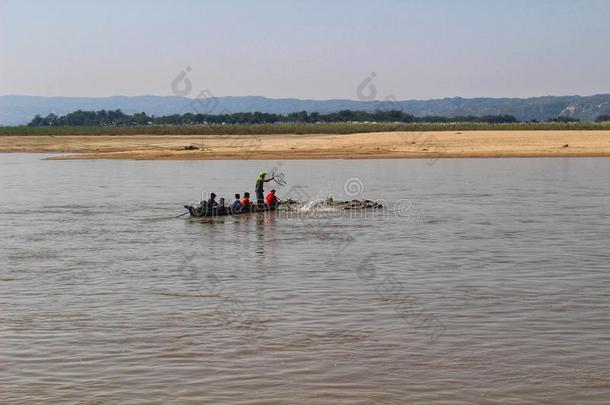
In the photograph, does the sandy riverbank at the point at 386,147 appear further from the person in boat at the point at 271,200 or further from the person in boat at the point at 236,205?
→ the person in boat at the point at 236,205

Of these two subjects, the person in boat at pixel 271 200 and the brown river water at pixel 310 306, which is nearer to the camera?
the brown river water at pixel 310 306

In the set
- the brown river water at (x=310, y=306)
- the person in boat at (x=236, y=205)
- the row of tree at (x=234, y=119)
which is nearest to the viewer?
the brown river water at (x=310, y=306)

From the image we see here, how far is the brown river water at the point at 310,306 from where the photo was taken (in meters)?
11.7

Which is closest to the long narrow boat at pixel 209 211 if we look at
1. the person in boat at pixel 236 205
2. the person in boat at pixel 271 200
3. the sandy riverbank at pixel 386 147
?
the person in boat at pixel 236 205

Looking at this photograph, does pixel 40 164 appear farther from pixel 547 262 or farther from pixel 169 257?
pixel 547 262

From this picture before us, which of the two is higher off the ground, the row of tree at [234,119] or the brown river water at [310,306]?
the row of tree at [234,119]

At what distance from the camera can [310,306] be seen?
1620 cm

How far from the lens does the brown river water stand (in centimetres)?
1166

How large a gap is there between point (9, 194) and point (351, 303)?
31.0 m

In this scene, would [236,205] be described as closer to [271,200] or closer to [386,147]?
[271,200]

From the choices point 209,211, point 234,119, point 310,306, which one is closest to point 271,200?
point 209,211

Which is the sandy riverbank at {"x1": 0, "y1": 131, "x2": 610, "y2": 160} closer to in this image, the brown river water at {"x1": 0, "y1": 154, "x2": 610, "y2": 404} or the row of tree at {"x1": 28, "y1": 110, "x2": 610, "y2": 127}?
the brown river water at {"x1": 0, "y1": 154, "x2": 610, "y2": 404}

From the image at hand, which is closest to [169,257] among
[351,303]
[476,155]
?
[351,303]

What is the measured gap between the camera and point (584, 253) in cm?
2233
